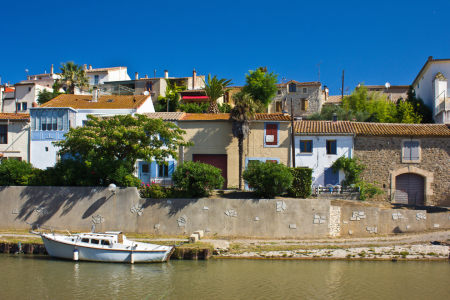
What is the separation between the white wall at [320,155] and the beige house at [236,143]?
1.74 meters

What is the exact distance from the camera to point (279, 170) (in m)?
21.0

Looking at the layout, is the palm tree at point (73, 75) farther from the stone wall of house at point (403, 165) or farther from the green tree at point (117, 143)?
the stone wall of house at point (403, 165)

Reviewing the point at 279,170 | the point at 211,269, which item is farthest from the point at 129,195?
the point at 279,170

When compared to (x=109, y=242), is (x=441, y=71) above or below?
above

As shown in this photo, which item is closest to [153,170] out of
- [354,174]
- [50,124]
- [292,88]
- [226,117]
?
[226,117]

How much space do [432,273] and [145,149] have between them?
55.9 ft

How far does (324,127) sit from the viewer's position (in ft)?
98.1

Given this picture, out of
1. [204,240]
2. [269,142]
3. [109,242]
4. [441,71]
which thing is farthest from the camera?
[441,71]

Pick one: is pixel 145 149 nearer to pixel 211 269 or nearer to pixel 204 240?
pixel 204 240

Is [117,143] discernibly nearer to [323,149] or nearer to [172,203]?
[172,203]

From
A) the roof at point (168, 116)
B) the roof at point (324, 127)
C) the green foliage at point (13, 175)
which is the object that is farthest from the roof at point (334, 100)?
the green foliage at point (13, 175)

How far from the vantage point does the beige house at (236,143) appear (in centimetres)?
2808

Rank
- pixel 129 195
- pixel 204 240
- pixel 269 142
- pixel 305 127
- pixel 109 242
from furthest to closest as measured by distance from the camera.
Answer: pixel 305 127 → pixel 269 142 → pixel 129 195 → pixel 204 240 → pixel 109 242

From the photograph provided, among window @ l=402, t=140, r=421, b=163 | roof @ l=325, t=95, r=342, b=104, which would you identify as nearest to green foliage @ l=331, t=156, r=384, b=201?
window @ l=402, t=140, r=421, b=163
